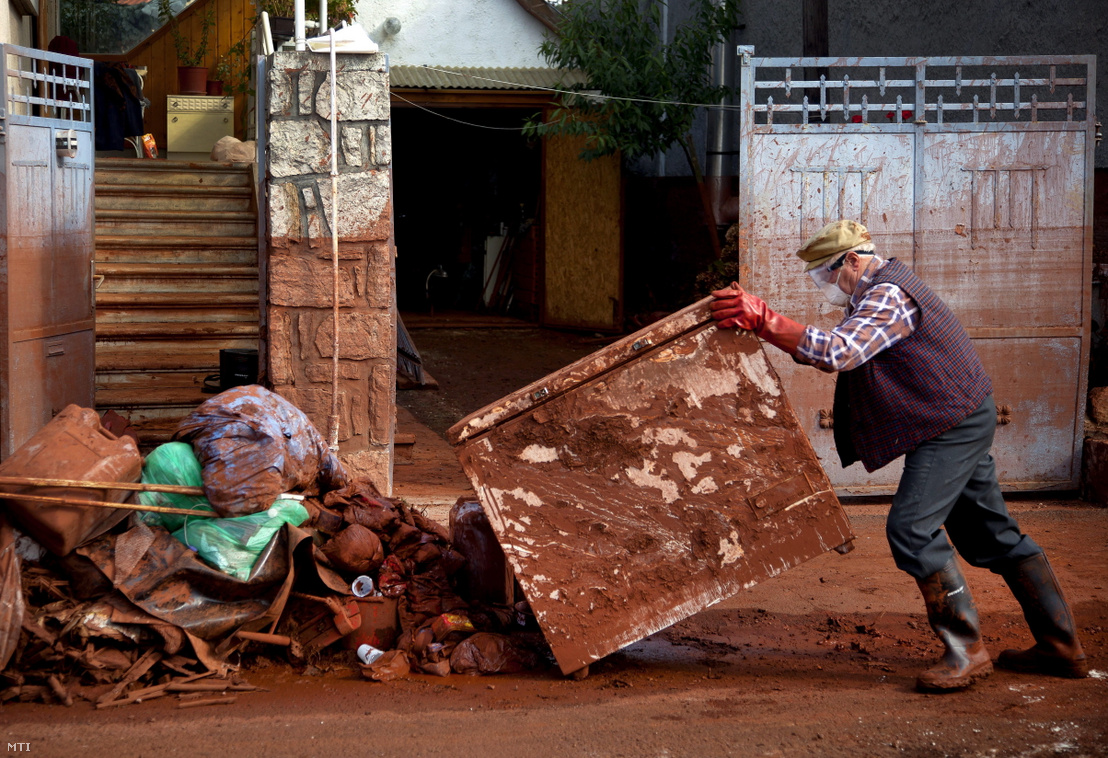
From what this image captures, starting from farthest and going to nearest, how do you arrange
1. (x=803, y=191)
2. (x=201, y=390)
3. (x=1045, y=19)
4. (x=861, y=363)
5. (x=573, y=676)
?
(x=1045, y=19), (x=201, y=390), (x=803, y=191), (x=573, y=676), (x=861, y=363)

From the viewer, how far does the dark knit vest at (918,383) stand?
12.3 feet

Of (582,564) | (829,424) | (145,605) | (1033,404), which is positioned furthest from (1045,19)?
(145,605)

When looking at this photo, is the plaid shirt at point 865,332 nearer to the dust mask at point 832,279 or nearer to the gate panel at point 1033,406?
the dust mask at point 832,279

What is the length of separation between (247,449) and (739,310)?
197 cm

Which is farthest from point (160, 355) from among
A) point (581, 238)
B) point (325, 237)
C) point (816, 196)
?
point (581, 238)

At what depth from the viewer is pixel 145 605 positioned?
3.85m

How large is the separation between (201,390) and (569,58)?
543 cm

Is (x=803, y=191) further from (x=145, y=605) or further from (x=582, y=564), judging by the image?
(x=145, y=605)

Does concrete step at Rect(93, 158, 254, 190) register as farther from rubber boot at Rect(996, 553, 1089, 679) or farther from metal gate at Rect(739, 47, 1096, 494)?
rubber boot at Rect(996, 553, 1089, 679)

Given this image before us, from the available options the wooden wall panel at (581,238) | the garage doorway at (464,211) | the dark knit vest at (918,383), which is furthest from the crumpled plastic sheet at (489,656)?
the garage doorway at (464,211)

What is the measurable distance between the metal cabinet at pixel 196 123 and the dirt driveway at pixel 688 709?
1080 centimetres

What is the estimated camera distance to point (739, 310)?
3.71 m

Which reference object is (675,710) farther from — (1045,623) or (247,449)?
(247,449)

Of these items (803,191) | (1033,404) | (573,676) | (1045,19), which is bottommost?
(573,676)
